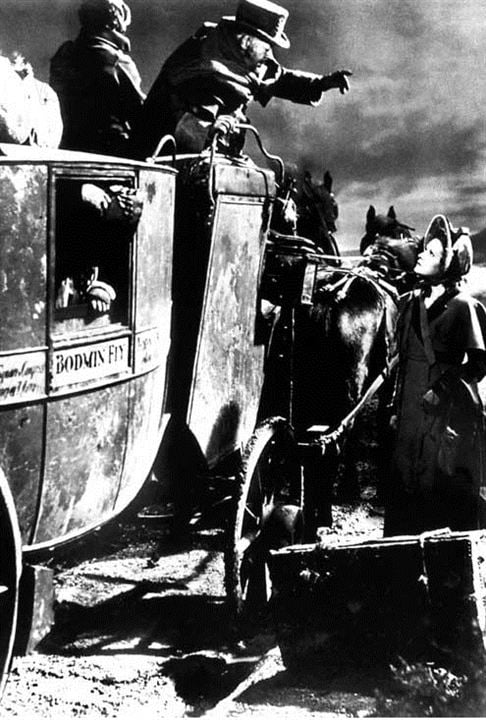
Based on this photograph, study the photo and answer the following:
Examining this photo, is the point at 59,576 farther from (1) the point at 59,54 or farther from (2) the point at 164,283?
(1) the point at 59,54

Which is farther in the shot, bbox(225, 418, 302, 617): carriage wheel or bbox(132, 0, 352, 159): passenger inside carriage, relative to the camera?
bbox(132, 0, 352, 159): passenger inside carriage

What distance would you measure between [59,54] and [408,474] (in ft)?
Result: 11.0

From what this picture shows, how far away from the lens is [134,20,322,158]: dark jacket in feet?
14.4

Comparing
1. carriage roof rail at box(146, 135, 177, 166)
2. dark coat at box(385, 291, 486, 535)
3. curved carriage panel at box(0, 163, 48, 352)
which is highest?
carriage roof rail at box(146, 135, 177, 166)

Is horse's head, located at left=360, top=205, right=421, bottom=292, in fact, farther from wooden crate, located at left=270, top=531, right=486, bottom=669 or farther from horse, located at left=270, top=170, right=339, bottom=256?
wooden crate, located at left=270, top=531, right=486, bottom=669

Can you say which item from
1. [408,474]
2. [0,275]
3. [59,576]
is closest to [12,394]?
[0,275]

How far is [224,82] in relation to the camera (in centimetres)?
437

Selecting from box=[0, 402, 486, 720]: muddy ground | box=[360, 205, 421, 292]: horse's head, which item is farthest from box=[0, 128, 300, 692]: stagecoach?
box=[360, 205, 421, 292]: horse's head

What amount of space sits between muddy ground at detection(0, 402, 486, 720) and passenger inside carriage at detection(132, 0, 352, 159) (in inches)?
95.7

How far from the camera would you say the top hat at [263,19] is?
459 cm

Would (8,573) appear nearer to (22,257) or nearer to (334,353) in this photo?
(22,257)

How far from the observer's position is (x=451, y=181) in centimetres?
493

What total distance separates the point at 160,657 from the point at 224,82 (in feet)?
9.64

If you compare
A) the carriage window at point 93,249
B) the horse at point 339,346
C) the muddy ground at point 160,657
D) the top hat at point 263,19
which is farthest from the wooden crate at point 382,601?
the top hat at point 263,19
